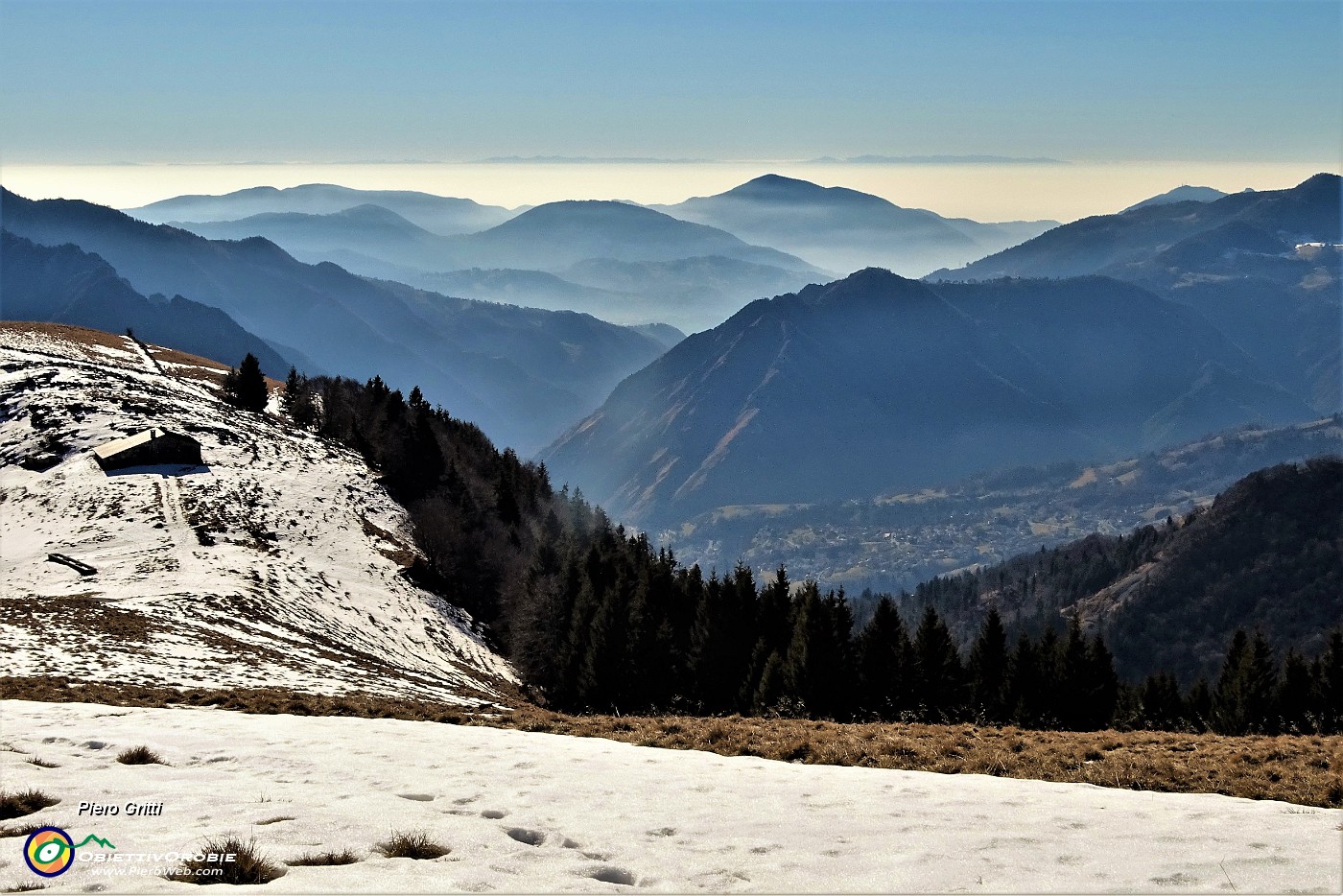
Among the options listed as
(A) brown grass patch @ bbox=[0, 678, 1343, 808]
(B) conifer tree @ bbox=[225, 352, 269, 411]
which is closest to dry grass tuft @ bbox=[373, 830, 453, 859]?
(A) brown grass patch @ bbox=[0, 678, 1343, 808]

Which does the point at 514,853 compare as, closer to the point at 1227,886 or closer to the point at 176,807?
the point at 176,807

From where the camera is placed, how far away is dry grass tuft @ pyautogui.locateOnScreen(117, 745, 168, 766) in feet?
53.9

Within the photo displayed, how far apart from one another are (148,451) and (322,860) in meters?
77.6

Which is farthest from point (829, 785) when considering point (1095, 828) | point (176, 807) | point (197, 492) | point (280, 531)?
point (197, 492)

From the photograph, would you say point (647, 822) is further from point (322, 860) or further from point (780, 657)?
point (780, 657)

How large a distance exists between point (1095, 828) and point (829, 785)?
4589 mm

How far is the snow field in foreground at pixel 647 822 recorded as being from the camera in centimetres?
1087

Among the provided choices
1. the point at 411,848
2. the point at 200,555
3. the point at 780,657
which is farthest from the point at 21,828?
the point at 200,555

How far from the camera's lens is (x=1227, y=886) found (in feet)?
34.6

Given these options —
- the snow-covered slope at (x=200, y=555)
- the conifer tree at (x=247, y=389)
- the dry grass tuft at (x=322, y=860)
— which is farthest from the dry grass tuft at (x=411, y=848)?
the conifer tree at (x=247, y=389)

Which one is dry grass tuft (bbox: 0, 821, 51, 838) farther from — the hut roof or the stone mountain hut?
the hut roof

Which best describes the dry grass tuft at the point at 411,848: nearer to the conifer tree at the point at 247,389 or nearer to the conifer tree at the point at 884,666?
the conifer tree at the point at 884,666

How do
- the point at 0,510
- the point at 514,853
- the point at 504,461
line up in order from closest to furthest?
the point at 514,853 < the point at 0,510 < the point at 504,461

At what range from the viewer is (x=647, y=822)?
13547 mm
